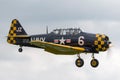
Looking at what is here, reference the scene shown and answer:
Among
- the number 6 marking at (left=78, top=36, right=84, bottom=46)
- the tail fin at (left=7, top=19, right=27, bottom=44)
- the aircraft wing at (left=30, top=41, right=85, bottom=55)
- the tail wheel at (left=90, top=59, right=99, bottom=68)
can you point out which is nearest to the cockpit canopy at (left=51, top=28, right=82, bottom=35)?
the number 6 marking at (left=78, top=36, right=84, bottom=46)

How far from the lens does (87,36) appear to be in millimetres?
38812

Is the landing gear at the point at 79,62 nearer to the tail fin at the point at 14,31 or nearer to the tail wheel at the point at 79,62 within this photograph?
the tail wheel at the point at 79,62

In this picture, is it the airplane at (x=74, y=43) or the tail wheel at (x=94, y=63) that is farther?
the tail wheel at (x=94, y=63)

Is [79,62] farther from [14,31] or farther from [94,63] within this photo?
[14,31]

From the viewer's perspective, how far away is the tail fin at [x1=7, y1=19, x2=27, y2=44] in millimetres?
44559

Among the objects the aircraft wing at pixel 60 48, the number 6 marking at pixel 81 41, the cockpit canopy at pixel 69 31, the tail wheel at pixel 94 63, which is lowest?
the tail wheel at pixel 94 63

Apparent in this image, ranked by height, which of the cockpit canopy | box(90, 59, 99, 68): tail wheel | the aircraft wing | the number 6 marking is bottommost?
box(90, 59, 99, 68): tail wheel

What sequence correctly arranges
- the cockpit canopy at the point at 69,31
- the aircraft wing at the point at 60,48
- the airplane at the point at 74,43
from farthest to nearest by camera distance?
the cockpit canopy at the point at 69,31 → the airplane at the point at 74,43 → the aircraft wing at the point at 60,48

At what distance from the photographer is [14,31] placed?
150 feet

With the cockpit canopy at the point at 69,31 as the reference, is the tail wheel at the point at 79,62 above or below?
below

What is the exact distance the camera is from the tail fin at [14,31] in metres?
44.6

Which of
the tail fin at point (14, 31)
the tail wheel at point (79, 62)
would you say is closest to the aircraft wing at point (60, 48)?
the tail wheel at point (79, 62)

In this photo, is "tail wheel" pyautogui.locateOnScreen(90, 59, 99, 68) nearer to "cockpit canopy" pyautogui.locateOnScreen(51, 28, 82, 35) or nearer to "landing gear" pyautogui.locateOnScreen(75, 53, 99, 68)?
"landing gear" pyautogui.locateOnScreen(75, 53, 99, 68)

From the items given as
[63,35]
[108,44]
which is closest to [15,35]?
[63,35]
